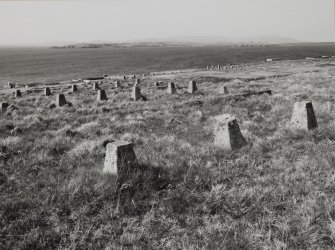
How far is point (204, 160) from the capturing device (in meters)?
6.07

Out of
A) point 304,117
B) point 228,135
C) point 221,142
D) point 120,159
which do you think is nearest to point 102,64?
point 304,117

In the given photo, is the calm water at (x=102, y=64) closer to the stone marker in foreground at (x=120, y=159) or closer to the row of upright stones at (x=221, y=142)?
the row of upright stones at (x=221, y=142)

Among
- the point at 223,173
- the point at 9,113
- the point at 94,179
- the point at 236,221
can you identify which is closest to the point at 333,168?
the point at 223,173

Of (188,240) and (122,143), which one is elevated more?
(122,143)

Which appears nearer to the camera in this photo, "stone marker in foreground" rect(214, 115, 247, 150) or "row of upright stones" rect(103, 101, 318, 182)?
"row of upright stones" rect(103, 101, 318, 182)

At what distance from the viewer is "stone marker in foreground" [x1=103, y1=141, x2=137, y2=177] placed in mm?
5189

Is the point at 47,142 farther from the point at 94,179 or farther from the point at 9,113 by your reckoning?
the point at 9,113

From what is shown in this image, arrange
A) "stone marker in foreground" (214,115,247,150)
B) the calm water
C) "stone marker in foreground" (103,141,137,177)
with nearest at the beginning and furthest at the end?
"stone marker in foreground" (103,141,137,177) < "stone marker in foreground" (214,115,247,150) < the calm water

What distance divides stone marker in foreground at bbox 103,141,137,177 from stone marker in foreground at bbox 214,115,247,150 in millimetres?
2230

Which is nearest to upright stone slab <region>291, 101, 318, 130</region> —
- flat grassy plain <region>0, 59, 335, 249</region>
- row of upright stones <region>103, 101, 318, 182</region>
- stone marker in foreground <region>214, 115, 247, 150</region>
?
row of upright stones <region>103, 101, 318, 182</region>

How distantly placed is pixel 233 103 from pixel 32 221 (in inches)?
401

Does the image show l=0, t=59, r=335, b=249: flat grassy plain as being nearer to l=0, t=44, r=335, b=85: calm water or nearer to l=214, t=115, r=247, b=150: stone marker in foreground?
l=214, t=115, r=247, b=150: stone marker in foreground

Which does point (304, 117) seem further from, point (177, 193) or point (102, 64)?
point (102, 64)

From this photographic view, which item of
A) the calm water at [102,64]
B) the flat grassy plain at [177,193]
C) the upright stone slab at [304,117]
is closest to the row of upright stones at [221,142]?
the upright stone slab at [304,117]
